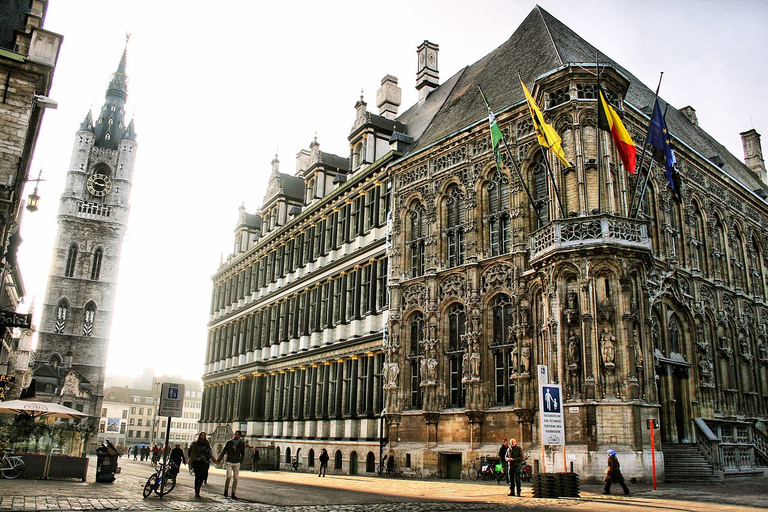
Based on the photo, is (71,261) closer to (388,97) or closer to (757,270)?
(388,97)

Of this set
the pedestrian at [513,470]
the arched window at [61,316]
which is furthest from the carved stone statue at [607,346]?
the arched window at [61,316]

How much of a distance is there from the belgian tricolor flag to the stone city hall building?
1.11m

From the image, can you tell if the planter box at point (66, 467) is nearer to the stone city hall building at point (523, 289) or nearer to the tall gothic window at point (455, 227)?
the stone city hall building at point (523, 289)

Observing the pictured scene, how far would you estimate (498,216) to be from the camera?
1035 inches

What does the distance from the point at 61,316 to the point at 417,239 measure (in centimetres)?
5501

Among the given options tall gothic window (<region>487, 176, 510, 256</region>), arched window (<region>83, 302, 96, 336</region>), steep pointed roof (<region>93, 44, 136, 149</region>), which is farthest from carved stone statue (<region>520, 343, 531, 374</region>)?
steep pointed roof (<region>93, 44, 136, 149</region>)

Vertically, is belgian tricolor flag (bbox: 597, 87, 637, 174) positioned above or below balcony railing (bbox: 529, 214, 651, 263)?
above

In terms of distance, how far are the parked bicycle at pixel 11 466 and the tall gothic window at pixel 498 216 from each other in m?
17.9

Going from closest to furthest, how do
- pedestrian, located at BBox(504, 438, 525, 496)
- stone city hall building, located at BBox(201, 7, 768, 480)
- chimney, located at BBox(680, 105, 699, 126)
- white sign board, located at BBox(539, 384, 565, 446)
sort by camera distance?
white sign board, located at BBox(539, 384, 565, 446), pedestrian, located at BBox(504, 438, 525, 496), stone city hall building, located at BBox(201, 7, 768, 480), chimney, located at BBox(680, 105, 699, 126)

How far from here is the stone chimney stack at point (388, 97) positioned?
138ft

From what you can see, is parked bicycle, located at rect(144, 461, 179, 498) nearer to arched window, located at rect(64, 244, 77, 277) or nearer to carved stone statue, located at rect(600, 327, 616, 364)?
carved stone statue, located at rect(600, 327, 616, 364)

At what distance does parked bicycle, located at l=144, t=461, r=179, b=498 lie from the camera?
1548 centimetres

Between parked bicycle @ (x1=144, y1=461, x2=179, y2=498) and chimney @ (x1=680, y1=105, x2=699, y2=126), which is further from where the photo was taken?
chimney @ (x1=680, y1=105, x2=699, y2=126)


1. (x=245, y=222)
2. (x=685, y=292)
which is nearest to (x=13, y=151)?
(x=685, y=292)
